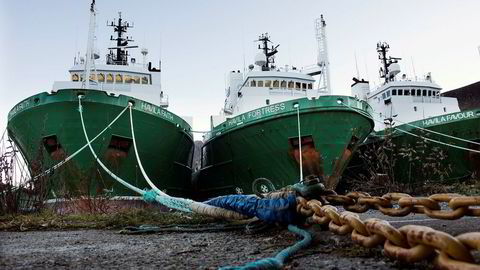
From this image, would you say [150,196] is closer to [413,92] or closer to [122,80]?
[122,80]

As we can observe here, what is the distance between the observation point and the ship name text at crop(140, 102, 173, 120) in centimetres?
1005

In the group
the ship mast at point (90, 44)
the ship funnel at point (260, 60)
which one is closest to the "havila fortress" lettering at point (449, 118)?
the ship funnel at point (260, 60)

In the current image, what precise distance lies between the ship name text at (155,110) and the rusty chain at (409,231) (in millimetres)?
8432

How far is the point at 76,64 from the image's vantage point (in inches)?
624

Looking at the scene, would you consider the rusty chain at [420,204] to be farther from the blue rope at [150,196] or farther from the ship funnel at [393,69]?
the ship funnel at [393,69]

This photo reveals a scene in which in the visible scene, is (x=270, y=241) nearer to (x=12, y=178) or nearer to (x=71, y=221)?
(x=71, y=221)

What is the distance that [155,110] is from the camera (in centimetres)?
1027

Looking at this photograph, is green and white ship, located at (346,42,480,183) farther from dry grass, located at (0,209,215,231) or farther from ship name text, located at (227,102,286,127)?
dry grass, located at (0,209,215,231)

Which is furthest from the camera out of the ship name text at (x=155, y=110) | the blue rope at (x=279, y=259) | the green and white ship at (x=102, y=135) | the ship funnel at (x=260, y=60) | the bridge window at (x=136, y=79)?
the ship funnel at (x=260, y=60)

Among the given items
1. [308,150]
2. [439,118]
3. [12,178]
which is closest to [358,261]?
[12,178]

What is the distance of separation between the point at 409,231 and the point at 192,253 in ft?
3.95

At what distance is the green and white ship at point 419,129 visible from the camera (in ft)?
40.1

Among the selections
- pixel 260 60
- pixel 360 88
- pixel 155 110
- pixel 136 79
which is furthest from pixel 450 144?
pixel 136 79

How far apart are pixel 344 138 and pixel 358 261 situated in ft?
31.1
